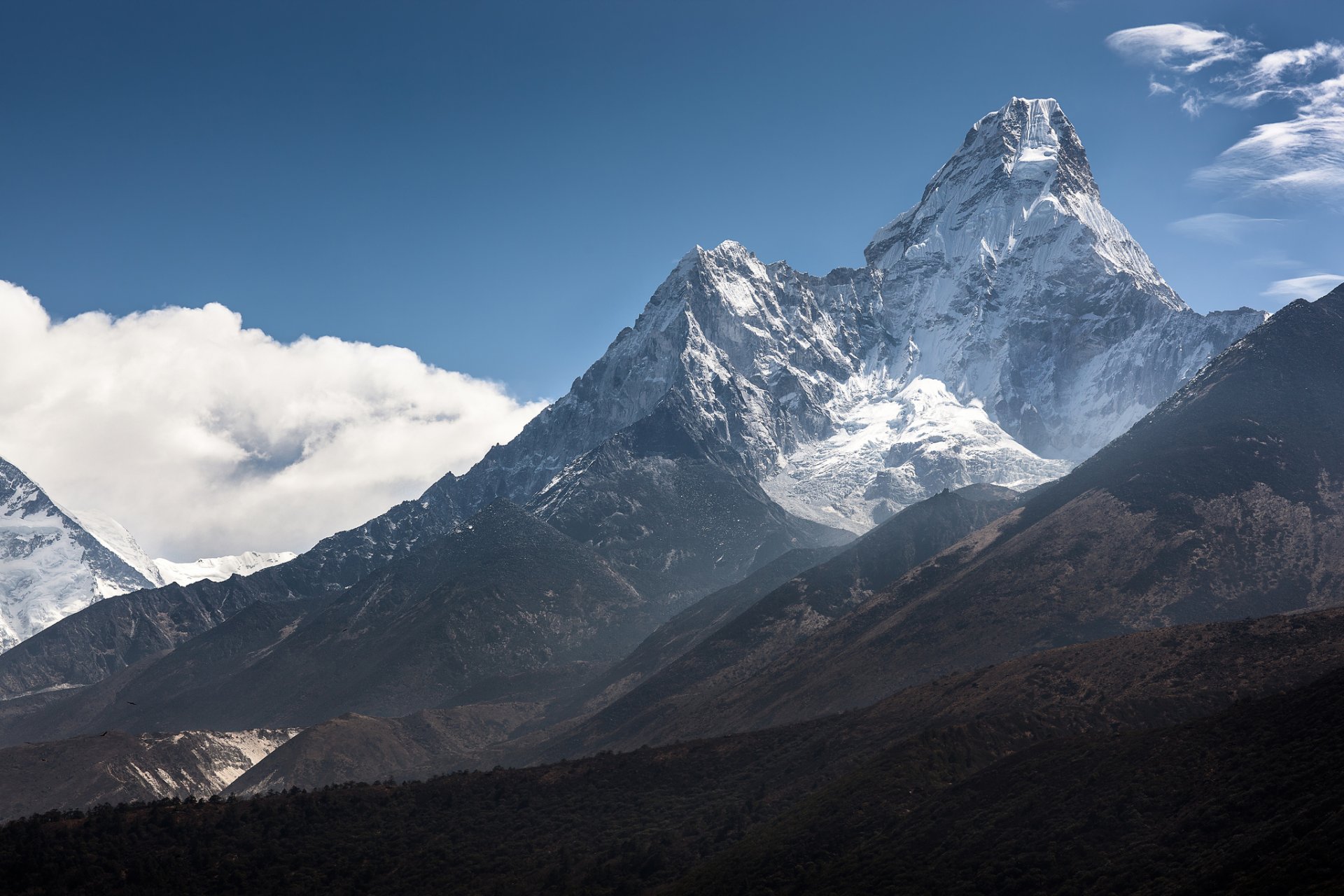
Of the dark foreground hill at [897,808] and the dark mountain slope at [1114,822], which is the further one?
the dark foreground hill at [897,808]

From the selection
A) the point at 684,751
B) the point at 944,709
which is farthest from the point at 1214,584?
the point at 684,751

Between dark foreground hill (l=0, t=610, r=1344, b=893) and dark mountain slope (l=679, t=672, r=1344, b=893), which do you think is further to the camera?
dark foreground hill (l=0, t=610, r=1344, b=893)

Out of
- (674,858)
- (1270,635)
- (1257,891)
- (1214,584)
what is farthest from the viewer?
(1214,584)

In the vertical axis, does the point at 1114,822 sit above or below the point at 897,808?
below

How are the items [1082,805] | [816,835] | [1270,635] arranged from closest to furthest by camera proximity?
[1082,805] < [816,835] < [1270,635]

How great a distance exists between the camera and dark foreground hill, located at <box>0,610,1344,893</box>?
86688 mm

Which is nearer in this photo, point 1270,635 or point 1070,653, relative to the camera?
point 1270,635

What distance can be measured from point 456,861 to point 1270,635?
280ft

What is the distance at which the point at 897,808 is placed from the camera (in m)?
110

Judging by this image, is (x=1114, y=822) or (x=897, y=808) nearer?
(x=1114, y=822)

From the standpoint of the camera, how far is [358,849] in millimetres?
121125

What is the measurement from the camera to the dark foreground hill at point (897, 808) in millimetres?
86688

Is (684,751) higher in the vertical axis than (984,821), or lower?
higher

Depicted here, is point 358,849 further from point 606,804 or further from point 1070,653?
point 1070,653
